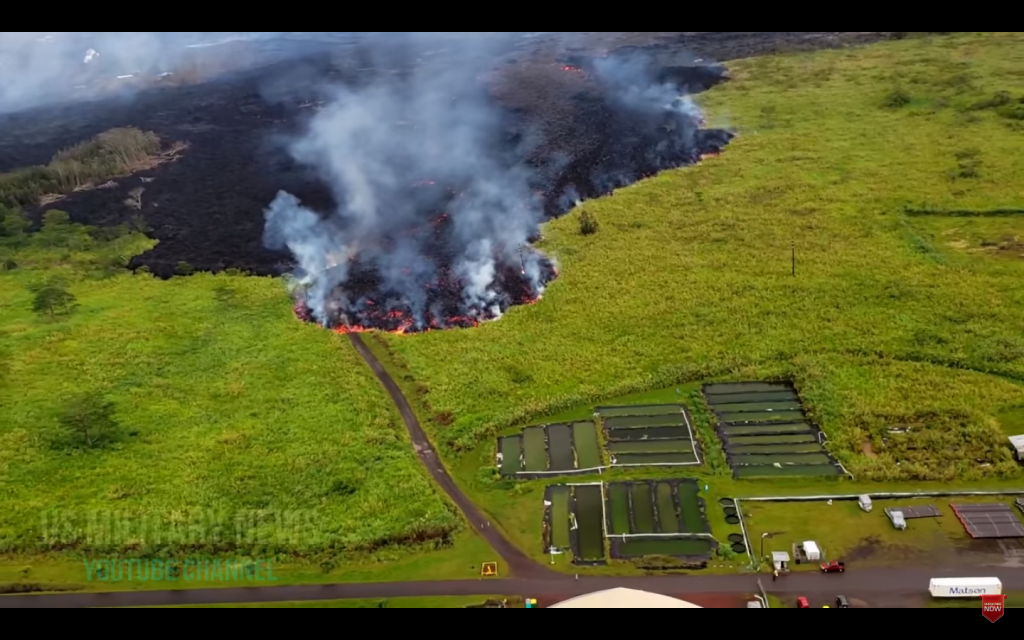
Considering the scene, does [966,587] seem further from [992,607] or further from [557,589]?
[557,589]

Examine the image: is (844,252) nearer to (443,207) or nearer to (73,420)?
(443,207)

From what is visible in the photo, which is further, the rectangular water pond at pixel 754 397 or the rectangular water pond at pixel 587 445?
the rectangular water pond at pixel 754 397

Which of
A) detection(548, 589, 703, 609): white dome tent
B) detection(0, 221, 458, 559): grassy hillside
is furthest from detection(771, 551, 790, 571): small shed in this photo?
detection(0, 221, 458, 559): grassy hillside

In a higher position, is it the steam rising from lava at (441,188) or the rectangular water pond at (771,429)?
the steam rising from lava at (441,188)

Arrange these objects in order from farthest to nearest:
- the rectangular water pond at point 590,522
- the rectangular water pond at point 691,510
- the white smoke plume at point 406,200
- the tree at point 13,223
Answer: the tree at point 13,223, the white smoke plume at point 406,200, the rectangular water pond at point 691,510, the rectangular water pond at point 590,522

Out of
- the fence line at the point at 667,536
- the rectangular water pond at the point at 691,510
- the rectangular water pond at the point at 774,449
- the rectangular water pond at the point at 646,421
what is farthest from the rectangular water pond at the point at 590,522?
the rectangular water pond at the point at 774,449

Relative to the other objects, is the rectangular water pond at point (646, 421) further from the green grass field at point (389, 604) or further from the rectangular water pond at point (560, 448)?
the green grass field at point (389, 604)

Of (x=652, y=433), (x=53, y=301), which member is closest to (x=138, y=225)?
(x=53, y=301)
